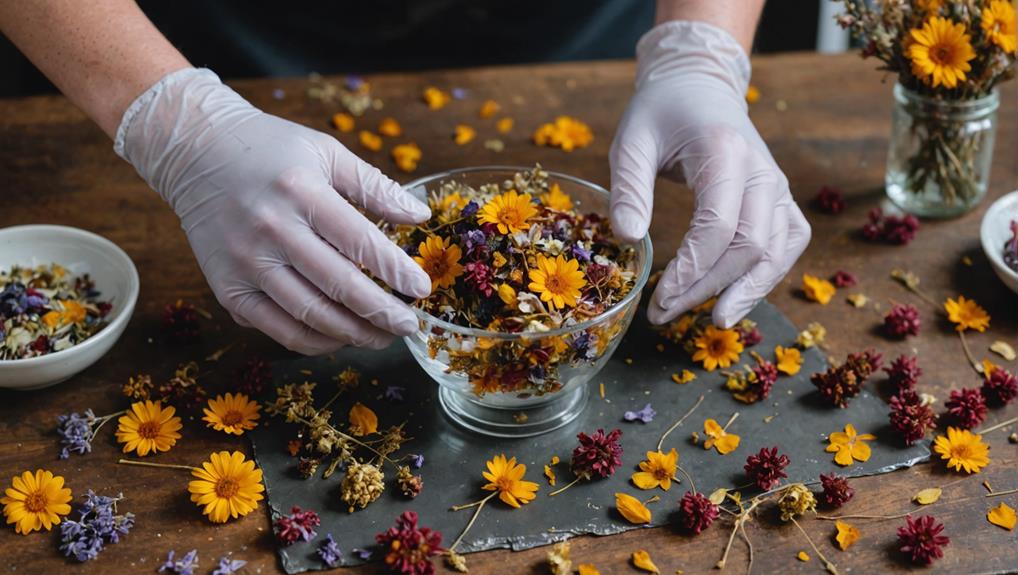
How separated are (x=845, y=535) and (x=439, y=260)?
0.56 meters

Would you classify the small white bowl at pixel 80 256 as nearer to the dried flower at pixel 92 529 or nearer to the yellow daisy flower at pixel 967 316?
the dried flower at pixel 92 529

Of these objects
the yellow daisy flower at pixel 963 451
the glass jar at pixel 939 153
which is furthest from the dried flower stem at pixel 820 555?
the glass jar at pixel 939 153

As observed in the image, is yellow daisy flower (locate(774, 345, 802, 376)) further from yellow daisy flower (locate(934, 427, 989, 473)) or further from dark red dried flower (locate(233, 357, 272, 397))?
dark red dried flower (locate(233, 357, 272, 397))

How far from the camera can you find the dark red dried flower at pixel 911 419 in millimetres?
1209

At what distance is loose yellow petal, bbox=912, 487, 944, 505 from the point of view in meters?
1.15

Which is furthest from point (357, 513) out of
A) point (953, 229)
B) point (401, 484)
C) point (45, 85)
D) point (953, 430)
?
point (45, 85)

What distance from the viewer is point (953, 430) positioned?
1.21 m

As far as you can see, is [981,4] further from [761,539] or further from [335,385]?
[335,385]

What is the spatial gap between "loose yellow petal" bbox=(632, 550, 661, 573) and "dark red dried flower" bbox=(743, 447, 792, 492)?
17 cm

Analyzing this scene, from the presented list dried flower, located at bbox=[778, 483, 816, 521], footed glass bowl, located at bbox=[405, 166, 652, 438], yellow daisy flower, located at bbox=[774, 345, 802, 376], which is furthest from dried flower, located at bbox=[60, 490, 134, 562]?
yellow daisy flower, located at bbox=[774, 345, 802, 376]

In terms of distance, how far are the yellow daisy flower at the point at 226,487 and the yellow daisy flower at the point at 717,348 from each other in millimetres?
600

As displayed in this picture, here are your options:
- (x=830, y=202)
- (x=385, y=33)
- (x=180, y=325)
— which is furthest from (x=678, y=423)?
Answer: (x=385, y=33)

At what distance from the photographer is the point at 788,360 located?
1.33m

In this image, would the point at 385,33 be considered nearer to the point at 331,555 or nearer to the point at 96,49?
the point at 96,49
